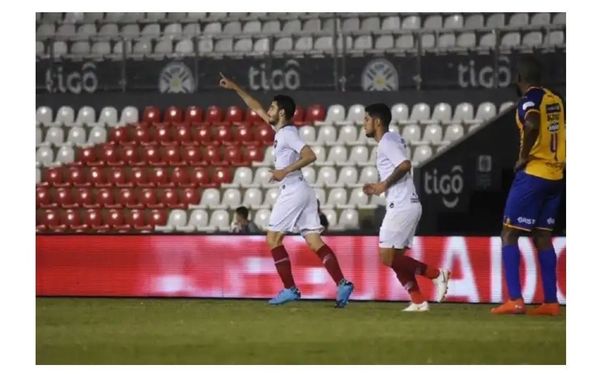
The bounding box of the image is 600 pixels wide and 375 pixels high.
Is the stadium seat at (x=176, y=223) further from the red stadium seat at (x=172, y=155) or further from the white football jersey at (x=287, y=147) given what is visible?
the white football jersey at (x=287, y=147)

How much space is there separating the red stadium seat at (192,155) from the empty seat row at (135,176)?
0.20 meters

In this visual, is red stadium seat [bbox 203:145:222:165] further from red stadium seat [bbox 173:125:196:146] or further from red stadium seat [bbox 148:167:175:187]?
red stadium seat [bbox 148:167:175:187]

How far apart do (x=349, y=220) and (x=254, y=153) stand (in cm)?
239

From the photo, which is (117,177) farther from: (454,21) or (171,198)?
(454,21)

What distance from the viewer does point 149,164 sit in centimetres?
2123

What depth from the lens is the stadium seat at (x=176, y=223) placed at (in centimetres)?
2014

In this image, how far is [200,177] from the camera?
20922 millimetres

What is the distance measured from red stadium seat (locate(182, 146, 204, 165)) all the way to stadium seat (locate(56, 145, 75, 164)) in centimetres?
173

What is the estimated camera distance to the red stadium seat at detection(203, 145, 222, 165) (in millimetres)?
21203

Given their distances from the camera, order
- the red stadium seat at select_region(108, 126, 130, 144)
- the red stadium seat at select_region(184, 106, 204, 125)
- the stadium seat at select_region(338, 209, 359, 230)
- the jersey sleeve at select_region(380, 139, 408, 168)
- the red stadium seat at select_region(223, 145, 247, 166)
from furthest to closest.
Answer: the red stadium seat at select_region(108, 126, 130, 144), the red stadium seat at select_region(184, 106, 204, 125), the red stadium seat at select_region(223, 145, 247, 166), the stadium seat at select_region(338, 209, 359, 230), the jersey sleeve at select_region(380, 139, 408, 168)

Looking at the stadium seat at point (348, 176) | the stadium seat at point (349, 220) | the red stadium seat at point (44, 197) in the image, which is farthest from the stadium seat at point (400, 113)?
the red stadium seat at point (44, 197)

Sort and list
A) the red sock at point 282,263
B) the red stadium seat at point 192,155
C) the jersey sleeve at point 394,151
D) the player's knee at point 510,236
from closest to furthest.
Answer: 1. the player's knee at point 510,236
2. the jersey sleeve at point 394,151
3. the red sock at point 282,263
4. the red stadium seat at point 192,155

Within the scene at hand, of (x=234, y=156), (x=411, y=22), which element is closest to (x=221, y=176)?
(x=234, y=156)

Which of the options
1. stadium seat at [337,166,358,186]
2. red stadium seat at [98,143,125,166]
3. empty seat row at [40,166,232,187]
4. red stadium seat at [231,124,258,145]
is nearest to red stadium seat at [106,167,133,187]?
empty seat row at [40,166,232,187]
